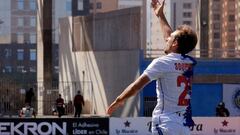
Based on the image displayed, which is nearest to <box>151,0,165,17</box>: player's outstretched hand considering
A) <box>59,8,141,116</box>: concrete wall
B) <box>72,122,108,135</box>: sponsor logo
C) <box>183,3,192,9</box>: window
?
<box>72,122,108,135</box>: sponsor logo

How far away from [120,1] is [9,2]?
103ft

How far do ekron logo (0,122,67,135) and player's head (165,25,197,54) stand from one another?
20939 mm

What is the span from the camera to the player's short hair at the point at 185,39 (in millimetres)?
5645

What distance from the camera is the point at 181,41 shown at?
18.6 feet

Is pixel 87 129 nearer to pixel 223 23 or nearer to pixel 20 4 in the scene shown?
pixel 20 4

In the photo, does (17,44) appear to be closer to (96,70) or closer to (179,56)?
(96,70)

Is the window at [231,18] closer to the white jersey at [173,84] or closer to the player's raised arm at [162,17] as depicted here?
the player's raised arm at [162,17]

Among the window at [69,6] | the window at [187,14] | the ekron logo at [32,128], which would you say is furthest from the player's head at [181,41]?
the window at [187,14]

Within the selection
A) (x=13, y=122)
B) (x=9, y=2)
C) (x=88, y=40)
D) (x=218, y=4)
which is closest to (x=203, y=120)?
(x=13, y=122)

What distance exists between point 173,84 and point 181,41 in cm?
34

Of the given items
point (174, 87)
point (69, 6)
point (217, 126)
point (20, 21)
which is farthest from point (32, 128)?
point (20, 21)

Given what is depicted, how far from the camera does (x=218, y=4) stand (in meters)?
154

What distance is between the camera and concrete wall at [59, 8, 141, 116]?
44906 mm

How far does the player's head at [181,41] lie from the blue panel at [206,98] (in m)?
36.8
